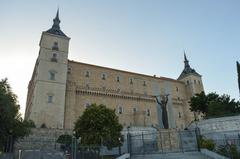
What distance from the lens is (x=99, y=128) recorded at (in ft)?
77.3

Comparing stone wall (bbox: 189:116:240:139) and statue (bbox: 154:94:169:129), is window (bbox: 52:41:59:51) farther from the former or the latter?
stone wall (bbox: 189:116:240:139)

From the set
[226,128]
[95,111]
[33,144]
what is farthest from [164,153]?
[33,144]

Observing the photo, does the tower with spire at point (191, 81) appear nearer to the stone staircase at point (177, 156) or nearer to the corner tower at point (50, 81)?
the corner tower at point (50, 81)

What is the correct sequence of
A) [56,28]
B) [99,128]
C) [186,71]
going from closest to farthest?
[99,128], [56,28], [186,71]

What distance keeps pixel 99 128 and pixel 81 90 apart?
2056 centimetres

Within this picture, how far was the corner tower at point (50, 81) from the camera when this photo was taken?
3622 cm

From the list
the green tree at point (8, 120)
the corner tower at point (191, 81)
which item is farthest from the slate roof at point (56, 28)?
the corner tower at point (191, 81)

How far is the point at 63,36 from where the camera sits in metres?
44.2

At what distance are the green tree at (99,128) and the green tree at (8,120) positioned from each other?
19.2 ft

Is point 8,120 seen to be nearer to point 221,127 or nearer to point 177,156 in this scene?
point 177,156

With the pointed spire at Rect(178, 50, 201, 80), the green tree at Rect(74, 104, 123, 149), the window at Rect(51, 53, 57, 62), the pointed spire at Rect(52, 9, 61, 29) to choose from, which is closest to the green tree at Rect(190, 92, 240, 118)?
the green tree at Rect(74, 104, 123, 149)

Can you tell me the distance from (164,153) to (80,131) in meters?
10.3

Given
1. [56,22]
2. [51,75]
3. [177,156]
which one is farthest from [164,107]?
[56,22]

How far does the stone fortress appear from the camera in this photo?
37438 millimetres
